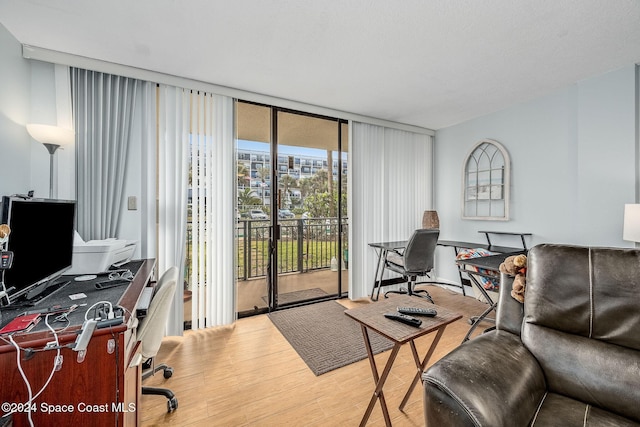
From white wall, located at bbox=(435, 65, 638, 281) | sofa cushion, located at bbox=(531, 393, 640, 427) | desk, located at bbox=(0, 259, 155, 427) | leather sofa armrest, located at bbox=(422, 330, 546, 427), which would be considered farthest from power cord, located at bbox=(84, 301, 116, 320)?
white wall, located at bbox=(435, 65, 638, 281)

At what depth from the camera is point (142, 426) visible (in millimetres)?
1484

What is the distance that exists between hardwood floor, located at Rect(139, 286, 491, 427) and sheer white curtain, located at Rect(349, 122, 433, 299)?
1392mm

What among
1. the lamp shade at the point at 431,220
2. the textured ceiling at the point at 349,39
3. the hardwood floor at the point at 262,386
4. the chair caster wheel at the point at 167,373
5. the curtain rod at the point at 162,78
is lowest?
the hardwood floor at the point at 262,386

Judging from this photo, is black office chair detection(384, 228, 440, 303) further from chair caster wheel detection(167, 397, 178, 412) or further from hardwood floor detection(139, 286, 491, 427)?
chair caster wheel detection(167, 397, 178, 412)

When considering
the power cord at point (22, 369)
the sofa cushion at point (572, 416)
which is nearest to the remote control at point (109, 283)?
the power cord at point (22, 369)

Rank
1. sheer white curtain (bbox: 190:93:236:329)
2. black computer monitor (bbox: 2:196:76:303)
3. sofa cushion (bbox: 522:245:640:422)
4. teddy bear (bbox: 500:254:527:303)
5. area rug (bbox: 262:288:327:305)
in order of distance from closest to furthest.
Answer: sofa cushion (bbox: 522:245:640:422) < black computer monitor (bbox: 2:196:76:303) < teddy bear (bbox: 500:254:527:303) < sheer white curtain (bbox: 190:93:236:329) < area rug (bbox: 262:288:327:305)

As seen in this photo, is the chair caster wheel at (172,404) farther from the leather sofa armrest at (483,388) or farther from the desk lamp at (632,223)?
the desk lamp at (632,223)

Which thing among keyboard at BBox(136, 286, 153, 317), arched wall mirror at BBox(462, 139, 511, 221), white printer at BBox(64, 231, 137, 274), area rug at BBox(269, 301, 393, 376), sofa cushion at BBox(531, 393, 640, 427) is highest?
arched wall mirror at BBox(462, 139, 511, 221)

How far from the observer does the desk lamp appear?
76.4 inches

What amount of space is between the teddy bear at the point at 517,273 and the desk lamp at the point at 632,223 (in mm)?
1176

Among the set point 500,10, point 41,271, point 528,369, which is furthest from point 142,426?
point 500,10

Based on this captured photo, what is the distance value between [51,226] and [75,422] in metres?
1.03

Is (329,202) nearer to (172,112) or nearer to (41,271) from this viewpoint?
(172,112)

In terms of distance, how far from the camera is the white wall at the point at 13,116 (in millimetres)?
1732
